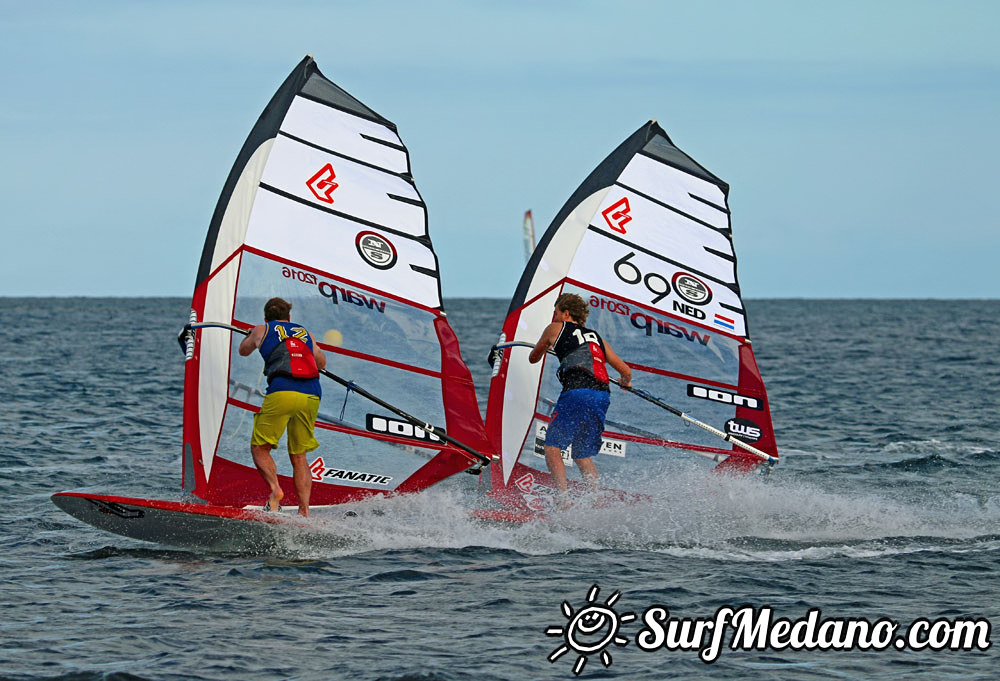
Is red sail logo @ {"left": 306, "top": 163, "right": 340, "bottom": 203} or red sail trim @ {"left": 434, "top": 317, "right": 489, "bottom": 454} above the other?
red sail logo @ {"left": 306, "top": 163, "right": 340, "bottom": 203}

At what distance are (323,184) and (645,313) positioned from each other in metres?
3.03

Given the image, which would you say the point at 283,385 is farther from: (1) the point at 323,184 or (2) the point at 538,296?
(2) the point at 538,296

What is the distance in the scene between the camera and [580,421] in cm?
984

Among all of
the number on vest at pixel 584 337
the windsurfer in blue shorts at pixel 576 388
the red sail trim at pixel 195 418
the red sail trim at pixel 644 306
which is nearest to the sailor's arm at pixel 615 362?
the windsurfer in blue shorts at pixel 576 388

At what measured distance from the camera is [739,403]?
11273mm

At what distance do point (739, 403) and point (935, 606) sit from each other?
156 inches

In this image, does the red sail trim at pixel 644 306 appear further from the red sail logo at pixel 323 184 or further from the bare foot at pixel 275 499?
the bare foot at pixel 275 499

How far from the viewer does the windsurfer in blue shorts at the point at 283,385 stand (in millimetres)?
8766

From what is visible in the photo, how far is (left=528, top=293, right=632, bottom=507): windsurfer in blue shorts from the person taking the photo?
387 inches

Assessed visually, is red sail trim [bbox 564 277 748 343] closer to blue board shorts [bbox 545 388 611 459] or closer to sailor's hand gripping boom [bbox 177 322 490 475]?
blue board shorts [bbox 545 388 611 459]

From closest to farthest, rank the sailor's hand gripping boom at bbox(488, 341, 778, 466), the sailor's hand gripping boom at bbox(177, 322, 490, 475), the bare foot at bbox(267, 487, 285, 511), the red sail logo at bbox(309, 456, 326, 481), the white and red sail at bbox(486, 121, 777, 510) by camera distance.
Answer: the bare foot at bbox(267, 487, 285, 511) → the sailor's hand gripping boom at bbox(177, 322, 490, 475) → the red sail logo at bbox(309, 456, 326, 481) → the sailor's hand gripping boom at bbox(488, 341, 778, 466) → the white and red sail at bbox(486, 121, 777, 510)

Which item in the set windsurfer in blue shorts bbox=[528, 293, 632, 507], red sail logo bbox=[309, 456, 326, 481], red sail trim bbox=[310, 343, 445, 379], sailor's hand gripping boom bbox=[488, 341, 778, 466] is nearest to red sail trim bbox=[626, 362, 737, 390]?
sailor's hand gripping boom bbox=[488, 341, 778, 466]

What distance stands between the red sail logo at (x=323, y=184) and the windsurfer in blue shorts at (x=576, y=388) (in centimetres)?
200

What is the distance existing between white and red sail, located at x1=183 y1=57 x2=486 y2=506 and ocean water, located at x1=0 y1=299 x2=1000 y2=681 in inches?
23.2
